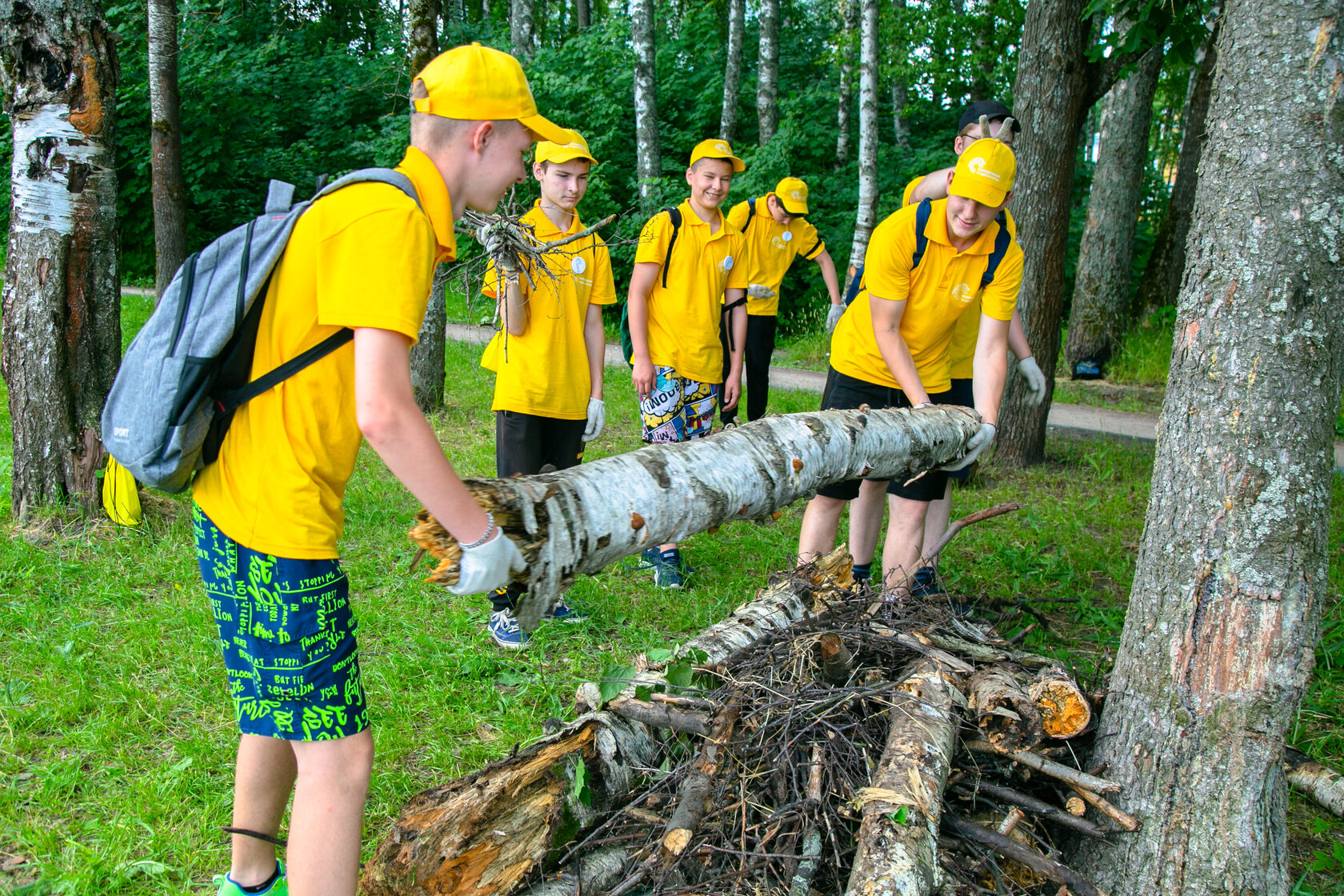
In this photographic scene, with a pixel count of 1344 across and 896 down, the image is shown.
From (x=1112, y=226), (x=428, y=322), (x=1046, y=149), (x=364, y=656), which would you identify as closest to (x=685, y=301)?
(x=364, y=656)

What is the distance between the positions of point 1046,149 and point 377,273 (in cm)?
556

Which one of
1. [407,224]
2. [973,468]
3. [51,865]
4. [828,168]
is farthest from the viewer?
[828,168]

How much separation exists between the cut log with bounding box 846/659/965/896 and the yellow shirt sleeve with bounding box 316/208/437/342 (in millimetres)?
1393

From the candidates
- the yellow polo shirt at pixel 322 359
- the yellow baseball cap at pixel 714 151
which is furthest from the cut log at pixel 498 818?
the yellow baseball cap at pixel 714 151

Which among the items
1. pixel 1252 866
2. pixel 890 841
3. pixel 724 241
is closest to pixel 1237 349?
pixel 1252 866

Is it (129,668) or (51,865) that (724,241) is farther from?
(51,865)

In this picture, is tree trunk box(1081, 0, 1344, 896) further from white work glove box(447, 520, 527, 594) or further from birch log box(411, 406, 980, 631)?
white work glove box(447, 520, 527, 594)

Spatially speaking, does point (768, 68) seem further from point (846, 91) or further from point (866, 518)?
point (866, 518)

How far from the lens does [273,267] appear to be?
1708mm

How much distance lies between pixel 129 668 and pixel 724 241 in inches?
133

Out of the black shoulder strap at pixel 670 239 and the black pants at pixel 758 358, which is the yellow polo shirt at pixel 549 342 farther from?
the black pants at pixel 758 358

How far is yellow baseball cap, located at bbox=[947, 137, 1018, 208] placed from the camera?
3160 millimetres

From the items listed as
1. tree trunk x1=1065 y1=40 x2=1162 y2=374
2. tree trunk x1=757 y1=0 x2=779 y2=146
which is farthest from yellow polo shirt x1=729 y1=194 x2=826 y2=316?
tree trunk x1=757 y1=0 x2=779 y2=146

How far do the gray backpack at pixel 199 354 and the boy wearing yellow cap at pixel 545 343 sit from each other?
1.88 meters
